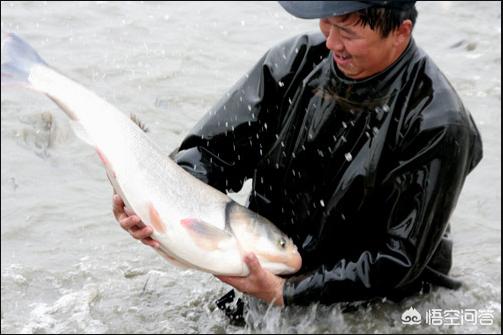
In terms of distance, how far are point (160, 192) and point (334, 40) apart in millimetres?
966

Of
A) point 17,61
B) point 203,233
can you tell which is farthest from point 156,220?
point 17,61

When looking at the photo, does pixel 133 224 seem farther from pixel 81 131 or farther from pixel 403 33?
pixel 403 33

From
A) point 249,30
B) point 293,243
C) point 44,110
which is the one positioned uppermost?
point 293,243

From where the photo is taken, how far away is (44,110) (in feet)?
26.1

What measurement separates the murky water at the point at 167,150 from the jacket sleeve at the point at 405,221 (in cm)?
29

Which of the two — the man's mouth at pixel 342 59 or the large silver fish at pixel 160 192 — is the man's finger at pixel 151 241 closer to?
the large silver fish at pixel 160 192

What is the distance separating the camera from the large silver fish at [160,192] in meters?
3.78

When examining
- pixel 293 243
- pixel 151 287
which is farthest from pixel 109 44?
pixel 293 243

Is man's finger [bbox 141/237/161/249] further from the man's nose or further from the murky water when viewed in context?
the man's nose

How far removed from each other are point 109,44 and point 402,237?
21.7ft

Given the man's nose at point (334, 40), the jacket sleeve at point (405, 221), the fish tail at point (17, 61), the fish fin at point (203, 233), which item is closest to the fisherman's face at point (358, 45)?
the man's nose at point (334, 40)

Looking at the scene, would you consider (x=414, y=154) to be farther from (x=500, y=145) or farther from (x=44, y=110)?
(x=44, y=110)

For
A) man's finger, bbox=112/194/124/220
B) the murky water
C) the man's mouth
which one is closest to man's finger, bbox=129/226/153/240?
man's finger, bbox=112/194/124/220

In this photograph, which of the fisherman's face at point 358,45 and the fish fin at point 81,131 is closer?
the fish fin at point 81,131
